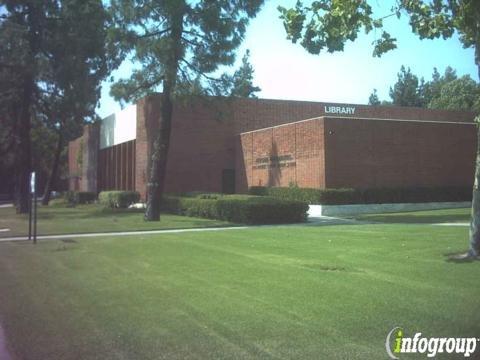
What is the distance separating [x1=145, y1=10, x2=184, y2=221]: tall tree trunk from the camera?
24781mm

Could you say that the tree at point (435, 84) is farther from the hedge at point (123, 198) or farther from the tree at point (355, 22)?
the tree at point (355, 22)

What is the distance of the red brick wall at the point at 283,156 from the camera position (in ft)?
95.7

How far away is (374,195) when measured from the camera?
93.1 ft

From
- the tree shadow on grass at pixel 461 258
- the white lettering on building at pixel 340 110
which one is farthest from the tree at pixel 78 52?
the tree shadow on grass at pixel 461 258

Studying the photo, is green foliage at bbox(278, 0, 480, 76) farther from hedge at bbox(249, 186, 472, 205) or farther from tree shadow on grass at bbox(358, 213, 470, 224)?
hedge at bbox(249, 186, 472, 205)

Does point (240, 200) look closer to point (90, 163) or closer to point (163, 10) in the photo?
point (163, 10)

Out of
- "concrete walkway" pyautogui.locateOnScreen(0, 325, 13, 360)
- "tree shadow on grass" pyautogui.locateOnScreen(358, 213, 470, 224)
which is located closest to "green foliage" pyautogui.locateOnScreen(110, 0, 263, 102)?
"tree shadow on grass" pyautogui.locateOnScreen(358, 213, 470, 224)

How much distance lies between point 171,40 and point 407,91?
59261mm

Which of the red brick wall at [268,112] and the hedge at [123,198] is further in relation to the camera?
the red brick wall at [268,112]

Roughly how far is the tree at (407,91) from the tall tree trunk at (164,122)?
5680 cm

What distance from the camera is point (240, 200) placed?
77.5ft

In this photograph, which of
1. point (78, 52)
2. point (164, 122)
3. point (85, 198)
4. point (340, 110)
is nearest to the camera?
point (164, 122)

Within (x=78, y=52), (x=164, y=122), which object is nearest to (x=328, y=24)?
(x=164, y=122)

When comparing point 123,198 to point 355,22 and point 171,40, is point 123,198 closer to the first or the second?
point 171,40
